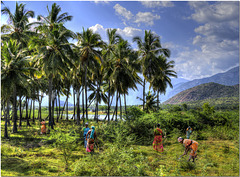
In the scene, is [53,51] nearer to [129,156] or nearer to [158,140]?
[158,140]

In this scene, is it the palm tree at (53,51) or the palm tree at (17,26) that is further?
the palm tree at (17,26)

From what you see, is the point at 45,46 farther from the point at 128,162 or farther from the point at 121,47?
the point at 128,162

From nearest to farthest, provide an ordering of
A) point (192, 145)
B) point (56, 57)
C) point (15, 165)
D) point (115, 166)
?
point (115, 166) → point (15, 165) → point (192, 145) → point (56, 57)

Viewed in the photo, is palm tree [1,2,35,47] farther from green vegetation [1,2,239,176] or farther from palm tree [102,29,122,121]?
palm tree [102,29,122,121]

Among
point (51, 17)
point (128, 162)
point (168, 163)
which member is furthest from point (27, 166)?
point (51, 17)

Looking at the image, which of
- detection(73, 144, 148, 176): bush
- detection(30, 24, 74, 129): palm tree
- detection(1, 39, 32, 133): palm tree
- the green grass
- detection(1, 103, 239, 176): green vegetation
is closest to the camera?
detection(73, 144, 148, 176): bush

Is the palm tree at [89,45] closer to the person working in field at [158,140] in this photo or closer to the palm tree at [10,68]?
the palm tree at [10,68]

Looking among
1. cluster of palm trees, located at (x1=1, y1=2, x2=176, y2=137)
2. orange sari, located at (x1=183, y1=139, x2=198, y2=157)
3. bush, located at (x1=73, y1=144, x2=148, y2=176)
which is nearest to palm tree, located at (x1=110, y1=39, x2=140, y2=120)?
cluster of palm trees, located at (x1=1, y1=2, x2=176, y2=137)

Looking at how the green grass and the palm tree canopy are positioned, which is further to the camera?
the palm tree canopy

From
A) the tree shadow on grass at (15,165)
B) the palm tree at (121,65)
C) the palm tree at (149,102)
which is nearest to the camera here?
the tree shadow on grass at (15,165)

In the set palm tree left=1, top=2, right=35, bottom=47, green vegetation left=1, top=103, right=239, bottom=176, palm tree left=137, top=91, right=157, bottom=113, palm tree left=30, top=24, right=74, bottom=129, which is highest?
palm tree left=1, top=2, right=35, bottom=47

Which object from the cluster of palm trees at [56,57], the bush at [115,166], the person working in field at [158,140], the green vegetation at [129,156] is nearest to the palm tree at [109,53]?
the cluster of palm trees at [56,57]

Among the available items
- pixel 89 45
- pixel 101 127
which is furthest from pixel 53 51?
pixel 101 127

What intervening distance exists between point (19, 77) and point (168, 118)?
1496 cm
